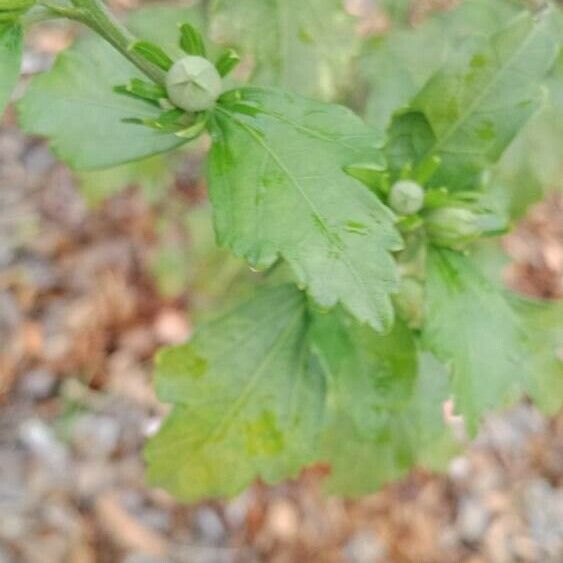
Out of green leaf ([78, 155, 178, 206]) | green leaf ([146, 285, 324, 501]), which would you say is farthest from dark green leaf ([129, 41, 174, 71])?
green leaf ([78, 155, 178, 206])

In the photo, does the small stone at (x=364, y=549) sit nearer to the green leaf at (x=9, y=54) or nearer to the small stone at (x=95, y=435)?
the small stone at (x=95, y=435)

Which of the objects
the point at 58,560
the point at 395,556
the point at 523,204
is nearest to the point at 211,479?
the point at 523,204

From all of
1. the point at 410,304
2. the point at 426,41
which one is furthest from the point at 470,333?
the point at 426,41

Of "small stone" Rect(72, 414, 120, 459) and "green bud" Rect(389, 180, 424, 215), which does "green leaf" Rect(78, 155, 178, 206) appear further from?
"green bud" Rect(389, 180, 424, 215)

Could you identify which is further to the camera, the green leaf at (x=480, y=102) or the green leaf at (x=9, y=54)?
the green leaf at (x=480, y=102)

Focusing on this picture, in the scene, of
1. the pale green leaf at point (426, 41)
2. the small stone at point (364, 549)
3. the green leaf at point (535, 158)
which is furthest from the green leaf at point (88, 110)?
the small stone at point (364, 549)

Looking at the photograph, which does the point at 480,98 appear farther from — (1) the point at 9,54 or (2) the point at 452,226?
(1) the point at 9,54

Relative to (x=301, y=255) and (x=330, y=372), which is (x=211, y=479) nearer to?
(x=330, y=372)
